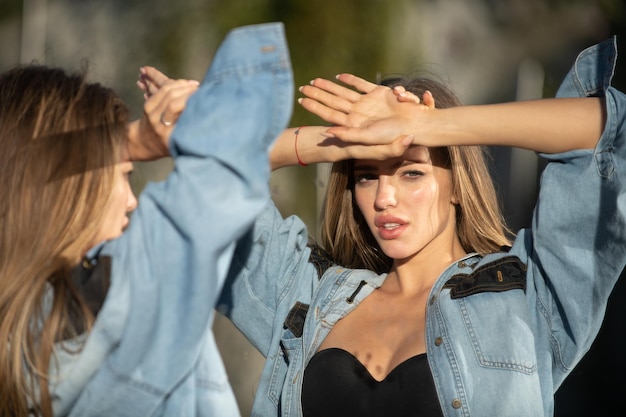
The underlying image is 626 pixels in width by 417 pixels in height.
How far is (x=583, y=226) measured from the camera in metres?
1.78

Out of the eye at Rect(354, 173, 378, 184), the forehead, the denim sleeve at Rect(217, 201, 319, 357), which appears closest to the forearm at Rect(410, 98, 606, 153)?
the forehead

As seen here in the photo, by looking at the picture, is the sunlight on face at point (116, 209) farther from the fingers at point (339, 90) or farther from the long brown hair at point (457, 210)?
the long brown hair at point (457, 210)

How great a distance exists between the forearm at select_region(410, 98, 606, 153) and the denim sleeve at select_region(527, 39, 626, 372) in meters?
0.03

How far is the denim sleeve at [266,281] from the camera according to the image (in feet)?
7.01

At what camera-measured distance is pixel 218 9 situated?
3514 mm

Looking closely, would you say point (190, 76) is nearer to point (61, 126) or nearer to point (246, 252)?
point (246, 252)

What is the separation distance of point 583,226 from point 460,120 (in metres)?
0.36

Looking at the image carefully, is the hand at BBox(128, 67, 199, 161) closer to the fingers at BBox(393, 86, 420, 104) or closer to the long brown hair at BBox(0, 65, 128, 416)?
the long brown hair at BBox(0, 65, 128, 416)

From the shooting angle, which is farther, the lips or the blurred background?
the blurred background

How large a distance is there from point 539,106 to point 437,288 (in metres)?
0.53

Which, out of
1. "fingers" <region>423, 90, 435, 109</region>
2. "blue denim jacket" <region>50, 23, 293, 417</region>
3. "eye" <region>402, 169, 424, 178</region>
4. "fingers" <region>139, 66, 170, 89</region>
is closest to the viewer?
"blue denim jacket" <region>50, 23, 293, 417</region>

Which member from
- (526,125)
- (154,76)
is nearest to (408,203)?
(526,125)

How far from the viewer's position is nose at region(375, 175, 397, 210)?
2.04 metres

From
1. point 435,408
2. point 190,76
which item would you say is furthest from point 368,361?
point 190,76
